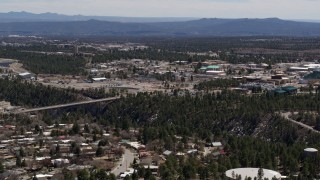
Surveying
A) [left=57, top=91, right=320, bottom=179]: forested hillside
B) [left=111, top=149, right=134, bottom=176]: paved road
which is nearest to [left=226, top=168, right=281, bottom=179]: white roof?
[left=57, top=91, right=320, bottom=179]: forested hillside

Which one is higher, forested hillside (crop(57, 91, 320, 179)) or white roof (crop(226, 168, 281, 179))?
white roof (crop(226, 168, 281, 179))

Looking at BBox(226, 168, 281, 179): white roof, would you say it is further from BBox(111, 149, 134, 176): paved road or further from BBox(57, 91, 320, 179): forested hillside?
BBox(111, 149, 134, 176): paved road

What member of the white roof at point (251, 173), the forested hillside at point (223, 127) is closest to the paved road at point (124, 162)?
the forested hillside at point (223, 127)

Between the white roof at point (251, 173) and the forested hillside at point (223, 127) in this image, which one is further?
A: the forested hillside at point (223, 127)

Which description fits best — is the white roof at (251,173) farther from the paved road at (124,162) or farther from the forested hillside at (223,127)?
the paved road at (124,162)

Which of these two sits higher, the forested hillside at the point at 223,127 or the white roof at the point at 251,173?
the white roof at the point at 251,173

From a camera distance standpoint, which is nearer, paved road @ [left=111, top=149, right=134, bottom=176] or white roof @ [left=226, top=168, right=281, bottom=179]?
white roof @ [left=226, top=168, right=281, bottom=179]

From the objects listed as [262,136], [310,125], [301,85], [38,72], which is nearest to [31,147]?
[262,136]

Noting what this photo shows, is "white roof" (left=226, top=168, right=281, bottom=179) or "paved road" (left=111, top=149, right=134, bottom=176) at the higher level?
"white roof" (left=226, top=168, right=281, bottom=179)
